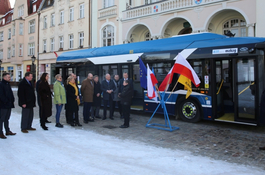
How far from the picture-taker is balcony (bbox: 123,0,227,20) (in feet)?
56.1

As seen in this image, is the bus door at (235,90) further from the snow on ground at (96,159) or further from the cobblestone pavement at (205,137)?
the snow on ground at (96,159)

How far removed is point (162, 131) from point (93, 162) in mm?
3400

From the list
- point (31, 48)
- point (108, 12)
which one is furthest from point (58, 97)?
point (31, 48)

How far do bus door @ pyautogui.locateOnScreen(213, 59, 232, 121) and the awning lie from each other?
3558 millimetres

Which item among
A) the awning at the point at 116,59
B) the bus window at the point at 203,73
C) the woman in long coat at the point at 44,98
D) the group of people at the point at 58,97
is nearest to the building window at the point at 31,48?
the awning at the point at 116,59

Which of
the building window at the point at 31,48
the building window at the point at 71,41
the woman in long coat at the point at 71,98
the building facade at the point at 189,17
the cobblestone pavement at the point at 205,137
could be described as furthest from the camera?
the building window at the point at 31,48

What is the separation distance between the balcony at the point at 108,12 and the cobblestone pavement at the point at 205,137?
16.0m

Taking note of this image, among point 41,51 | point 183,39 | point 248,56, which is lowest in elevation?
point 248,56

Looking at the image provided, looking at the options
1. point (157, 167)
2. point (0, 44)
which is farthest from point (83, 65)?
point (0, 44)

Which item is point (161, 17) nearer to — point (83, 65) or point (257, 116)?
point (83, 65)

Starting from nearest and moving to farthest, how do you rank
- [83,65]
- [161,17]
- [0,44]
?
[83,65] → [161,17] → [0,44]

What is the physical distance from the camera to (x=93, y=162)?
16.3 feet

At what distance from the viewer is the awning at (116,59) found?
36.0 feet

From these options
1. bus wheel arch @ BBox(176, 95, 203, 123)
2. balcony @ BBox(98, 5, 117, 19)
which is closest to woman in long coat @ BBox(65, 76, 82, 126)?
bus wheel arch @ BBox(176, 95, 203, 123)
